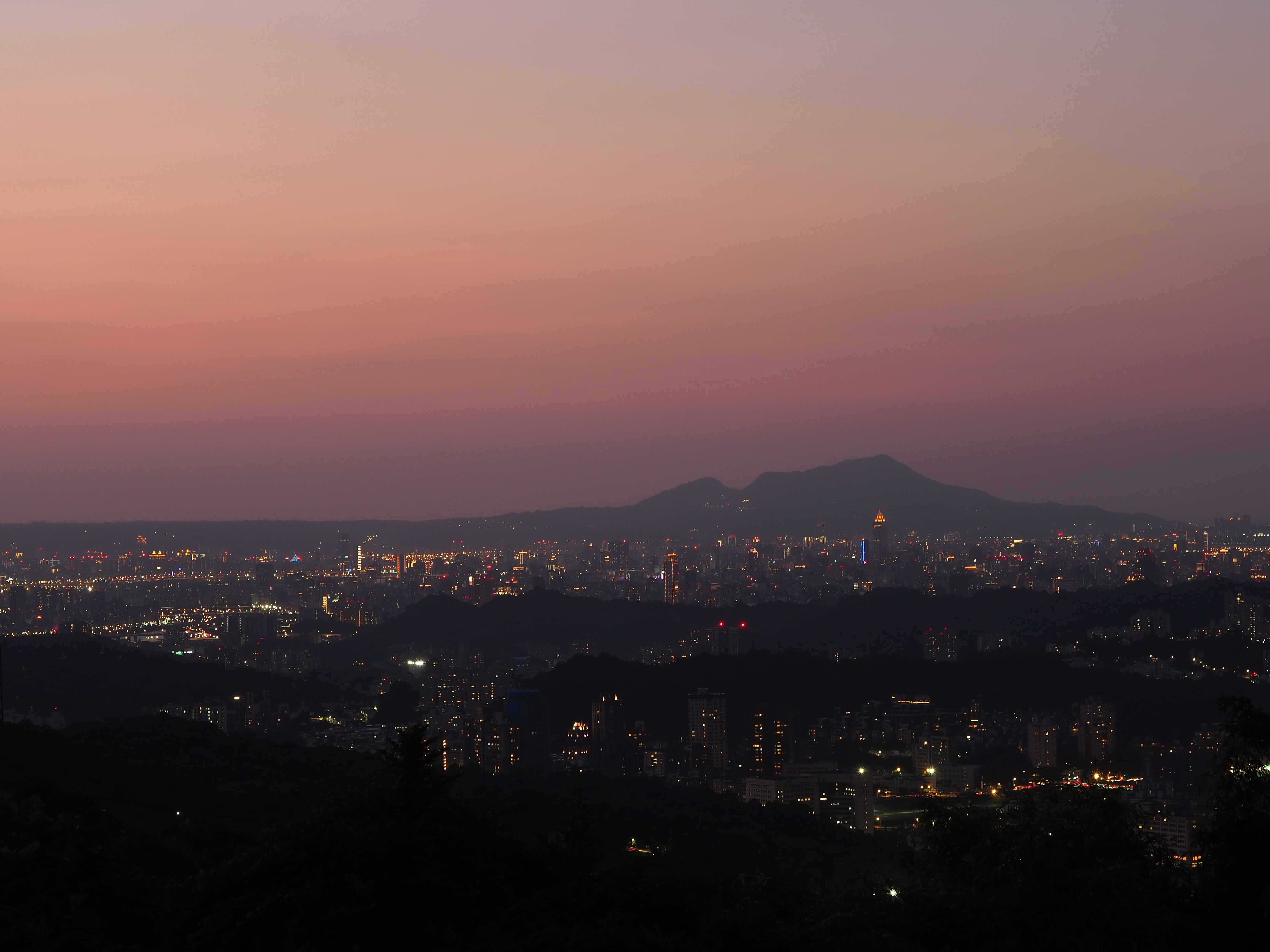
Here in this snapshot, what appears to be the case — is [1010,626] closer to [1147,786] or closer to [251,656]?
[251,656]

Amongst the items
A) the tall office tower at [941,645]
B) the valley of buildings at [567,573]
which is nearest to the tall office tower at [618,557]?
the valley of buildings at [567,573]

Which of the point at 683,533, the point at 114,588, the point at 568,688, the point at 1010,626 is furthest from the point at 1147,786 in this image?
the point at 683,533

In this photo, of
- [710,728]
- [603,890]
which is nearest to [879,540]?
[710,728]

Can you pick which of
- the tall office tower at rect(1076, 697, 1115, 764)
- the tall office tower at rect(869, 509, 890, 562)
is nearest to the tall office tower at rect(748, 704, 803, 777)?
the tall office tower at rect(1076, 697, 1115, 764)

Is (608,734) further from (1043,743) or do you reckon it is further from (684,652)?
(684,652)

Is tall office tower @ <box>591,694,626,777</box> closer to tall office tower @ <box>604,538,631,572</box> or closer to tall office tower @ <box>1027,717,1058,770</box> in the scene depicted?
tall office tower @ <box>1027,717,1058,770</box>

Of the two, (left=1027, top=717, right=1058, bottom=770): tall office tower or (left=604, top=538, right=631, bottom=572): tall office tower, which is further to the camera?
(left=604, top=538, right=631, bottom=572): tall office tower

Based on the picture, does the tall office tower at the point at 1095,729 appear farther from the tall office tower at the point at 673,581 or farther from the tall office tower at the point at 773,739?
the tall office tower at the point at 673,581
